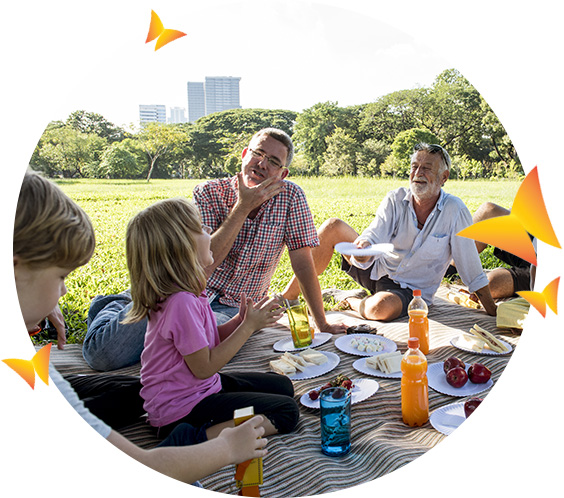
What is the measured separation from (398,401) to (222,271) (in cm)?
119

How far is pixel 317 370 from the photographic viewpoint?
81.0 inches

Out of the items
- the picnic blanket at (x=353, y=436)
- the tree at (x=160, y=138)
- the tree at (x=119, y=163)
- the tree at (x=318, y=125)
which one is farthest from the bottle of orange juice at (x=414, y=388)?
the tree at (x=318, y=125)

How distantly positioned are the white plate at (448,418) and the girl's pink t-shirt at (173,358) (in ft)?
2.52

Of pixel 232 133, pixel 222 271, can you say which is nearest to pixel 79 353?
pixel 222 271

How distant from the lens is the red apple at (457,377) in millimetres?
1831

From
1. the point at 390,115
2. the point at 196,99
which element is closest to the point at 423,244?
the point at 196,99

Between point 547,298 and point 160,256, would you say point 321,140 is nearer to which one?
point 547,298

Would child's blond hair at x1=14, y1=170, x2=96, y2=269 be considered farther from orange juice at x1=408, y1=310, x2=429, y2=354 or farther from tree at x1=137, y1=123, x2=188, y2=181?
tree at x1=137, y1=123, x2=188, y2=181

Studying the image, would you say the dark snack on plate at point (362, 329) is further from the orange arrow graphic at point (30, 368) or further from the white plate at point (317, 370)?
the orange arrow graphic at point (30, 368)

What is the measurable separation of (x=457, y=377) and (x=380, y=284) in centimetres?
116

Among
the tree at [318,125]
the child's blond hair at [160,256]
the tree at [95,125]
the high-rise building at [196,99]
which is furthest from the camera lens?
the tree at [318,125]

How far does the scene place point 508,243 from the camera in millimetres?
1618

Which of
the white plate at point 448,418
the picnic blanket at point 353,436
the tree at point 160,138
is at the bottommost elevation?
the picnic blanket at point 353,436

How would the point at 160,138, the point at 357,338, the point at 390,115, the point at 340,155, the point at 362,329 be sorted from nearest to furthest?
the point at 357,338 → the point at 362,329 → the point at 160,138 → the point at 340,155 → the point at 390,115
